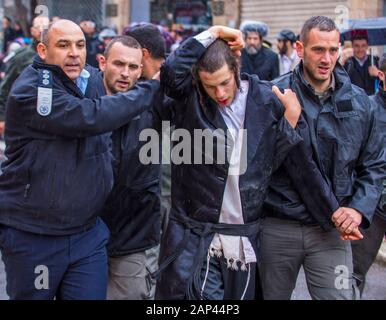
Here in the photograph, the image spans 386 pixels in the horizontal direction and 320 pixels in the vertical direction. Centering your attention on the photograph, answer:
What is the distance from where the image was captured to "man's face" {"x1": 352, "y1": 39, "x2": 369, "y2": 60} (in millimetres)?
10180

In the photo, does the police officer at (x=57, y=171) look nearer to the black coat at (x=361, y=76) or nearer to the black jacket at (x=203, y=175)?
the black jacket at (x=203, y=175)

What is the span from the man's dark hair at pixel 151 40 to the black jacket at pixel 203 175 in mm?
828

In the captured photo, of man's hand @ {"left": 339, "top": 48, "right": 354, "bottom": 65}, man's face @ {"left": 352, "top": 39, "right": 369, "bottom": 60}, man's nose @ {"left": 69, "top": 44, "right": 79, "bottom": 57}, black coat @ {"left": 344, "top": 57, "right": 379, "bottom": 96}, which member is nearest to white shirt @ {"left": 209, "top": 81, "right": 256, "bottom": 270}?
man's nose @ {"left": 69, "top": 44, "right": 79, "bottom": 57}

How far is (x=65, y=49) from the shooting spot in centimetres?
370

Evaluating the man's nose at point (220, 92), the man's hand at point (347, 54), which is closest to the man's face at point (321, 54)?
the man's nose at point (220, 92)

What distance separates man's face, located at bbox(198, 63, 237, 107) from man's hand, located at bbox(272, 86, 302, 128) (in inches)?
10.2

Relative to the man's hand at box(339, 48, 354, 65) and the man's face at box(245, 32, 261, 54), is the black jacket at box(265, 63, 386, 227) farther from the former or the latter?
the man's hand at box(339, 48, 354, 65)

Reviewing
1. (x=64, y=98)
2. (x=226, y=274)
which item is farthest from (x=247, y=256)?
(x=64, y=98)

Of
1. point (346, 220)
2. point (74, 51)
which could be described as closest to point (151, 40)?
point (74, 51)

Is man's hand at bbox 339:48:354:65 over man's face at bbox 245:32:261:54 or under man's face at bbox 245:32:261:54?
under

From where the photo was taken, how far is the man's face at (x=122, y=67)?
13.6 feet

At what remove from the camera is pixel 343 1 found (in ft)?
51.4
